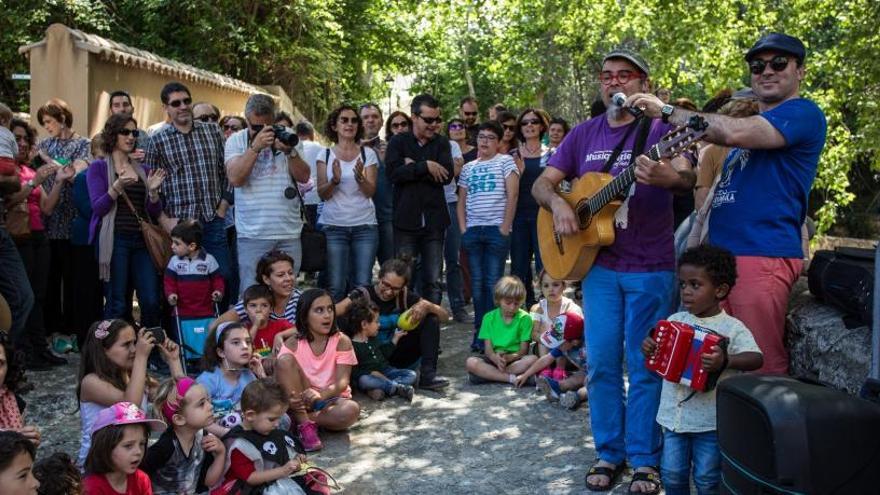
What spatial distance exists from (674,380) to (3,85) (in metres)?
18.1

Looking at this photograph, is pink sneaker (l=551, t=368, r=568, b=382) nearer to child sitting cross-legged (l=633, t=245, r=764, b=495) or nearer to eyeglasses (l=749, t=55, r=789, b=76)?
child sitting cross-legged (l=633, t=245, r=764, b=495)

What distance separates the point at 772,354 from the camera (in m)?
4.24

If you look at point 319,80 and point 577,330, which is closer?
point 577,330

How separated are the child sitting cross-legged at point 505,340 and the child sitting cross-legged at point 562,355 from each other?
0.13m

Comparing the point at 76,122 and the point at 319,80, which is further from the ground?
the point at 319,80

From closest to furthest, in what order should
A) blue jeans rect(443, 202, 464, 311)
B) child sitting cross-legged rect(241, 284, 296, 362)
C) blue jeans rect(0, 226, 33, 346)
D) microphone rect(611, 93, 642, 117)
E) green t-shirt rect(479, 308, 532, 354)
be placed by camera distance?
1. microphone rect(611, 93, 642, 117)
2. blue jeans rect(0, 226, 33, 346)
3. child sitting cross-legged rect(241, 284, 296, 362)
4. green t-shirt rect(479, 308, 532, 354)
5. blue jeans rect(443, 202, 464, 311)

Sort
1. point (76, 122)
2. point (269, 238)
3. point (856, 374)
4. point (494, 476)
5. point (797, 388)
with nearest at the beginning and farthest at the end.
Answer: point (797, 388) < point (856, 374) < point (494, 476) < point (269, 238) < point (76, 122)

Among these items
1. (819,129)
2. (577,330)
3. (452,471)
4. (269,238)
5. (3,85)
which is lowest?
(452,471)

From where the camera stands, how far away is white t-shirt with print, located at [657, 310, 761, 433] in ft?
13.3

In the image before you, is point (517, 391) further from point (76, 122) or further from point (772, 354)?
point (76, 122)

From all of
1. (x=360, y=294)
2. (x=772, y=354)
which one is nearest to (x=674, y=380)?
(x=772, y=354)

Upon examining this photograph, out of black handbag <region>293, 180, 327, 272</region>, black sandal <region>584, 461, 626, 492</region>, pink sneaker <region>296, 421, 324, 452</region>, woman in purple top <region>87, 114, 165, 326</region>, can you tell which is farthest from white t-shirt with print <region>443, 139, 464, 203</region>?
black sandal <region>584, 461, 626, 492</region>

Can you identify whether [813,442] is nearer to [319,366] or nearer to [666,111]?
[666,111]

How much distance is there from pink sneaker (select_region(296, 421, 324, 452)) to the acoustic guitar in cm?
171
